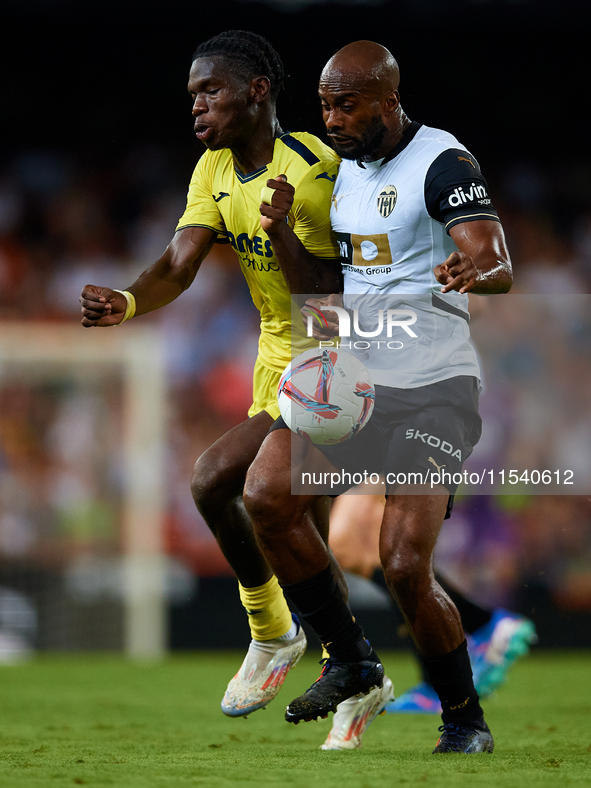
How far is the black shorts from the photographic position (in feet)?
10.7

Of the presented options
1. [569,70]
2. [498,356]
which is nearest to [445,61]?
[569,70]

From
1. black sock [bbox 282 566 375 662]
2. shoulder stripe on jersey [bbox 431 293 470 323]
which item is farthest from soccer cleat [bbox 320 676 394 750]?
shoulder stripe on jersey [bbox 431 293 470 323]

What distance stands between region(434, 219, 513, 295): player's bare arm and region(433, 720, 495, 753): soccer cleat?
1415 millimetres

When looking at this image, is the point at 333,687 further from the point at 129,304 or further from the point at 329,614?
the point at 129,304

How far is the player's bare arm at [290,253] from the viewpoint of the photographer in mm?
3402

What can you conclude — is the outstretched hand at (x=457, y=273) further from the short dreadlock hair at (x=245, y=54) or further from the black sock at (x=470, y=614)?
the black sock at (x=470, y=614)

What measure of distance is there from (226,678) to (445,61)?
5740 millimetres

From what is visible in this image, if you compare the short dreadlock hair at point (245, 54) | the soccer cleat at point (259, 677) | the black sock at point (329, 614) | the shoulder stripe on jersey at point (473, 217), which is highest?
the short dreadlock hair at point (245, 54)

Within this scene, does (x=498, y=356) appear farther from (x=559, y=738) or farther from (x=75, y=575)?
(x=559, y=738)

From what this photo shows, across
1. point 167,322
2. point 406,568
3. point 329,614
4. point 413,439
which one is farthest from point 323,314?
point 167,322

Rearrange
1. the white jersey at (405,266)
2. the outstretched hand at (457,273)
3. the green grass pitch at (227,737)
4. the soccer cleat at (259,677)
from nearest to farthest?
1. the green grass pitch at (227,737)
2. the outstretched hand at (457,273)
3. the white jersey at (405,266)
4. the soccer cleat at (259,677)

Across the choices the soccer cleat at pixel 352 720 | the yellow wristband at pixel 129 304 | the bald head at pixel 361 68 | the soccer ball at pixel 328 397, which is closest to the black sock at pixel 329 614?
the soccer cleat at pixel 352 720

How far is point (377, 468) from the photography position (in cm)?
342

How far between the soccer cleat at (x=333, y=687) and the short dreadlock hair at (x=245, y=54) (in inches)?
84.1
